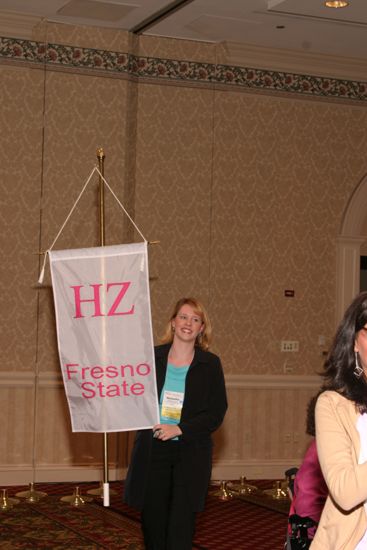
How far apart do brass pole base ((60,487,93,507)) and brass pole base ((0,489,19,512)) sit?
0.40 meters

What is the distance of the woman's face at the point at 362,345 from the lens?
7.66ft

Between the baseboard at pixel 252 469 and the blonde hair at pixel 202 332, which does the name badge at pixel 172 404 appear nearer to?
the blonde hair at pixel 202 332

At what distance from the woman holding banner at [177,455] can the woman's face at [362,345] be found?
263 centimetres

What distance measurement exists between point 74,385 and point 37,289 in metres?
3.38

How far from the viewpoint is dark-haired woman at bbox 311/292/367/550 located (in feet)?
7.13

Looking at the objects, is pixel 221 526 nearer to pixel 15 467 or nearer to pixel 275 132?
pixel 15 467

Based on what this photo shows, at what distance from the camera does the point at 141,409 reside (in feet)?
16.8

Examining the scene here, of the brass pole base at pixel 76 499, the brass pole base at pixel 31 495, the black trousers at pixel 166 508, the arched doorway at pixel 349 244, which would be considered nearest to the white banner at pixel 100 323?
the black trousers at pixel 166 508

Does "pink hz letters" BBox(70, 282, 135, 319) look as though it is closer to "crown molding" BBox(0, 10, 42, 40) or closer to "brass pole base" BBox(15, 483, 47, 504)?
"brass pole base" BBox(15, 483, 47, 504)

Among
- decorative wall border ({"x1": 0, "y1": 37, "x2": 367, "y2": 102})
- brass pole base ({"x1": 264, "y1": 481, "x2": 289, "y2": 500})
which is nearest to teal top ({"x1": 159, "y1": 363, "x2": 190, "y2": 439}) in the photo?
brass pole base ({"x1": 264, "y1": 481, "x2": 289, "y2": 500})

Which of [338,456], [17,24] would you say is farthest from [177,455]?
[17,24]

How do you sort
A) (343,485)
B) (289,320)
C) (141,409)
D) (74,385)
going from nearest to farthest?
(343,485), (141,409), (74,385), (289,320)

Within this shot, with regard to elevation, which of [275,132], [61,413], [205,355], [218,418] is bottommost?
[61,413]

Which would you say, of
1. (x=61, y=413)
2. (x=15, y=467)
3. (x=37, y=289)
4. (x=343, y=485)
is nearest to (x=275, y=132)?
(x=37, y=289)
